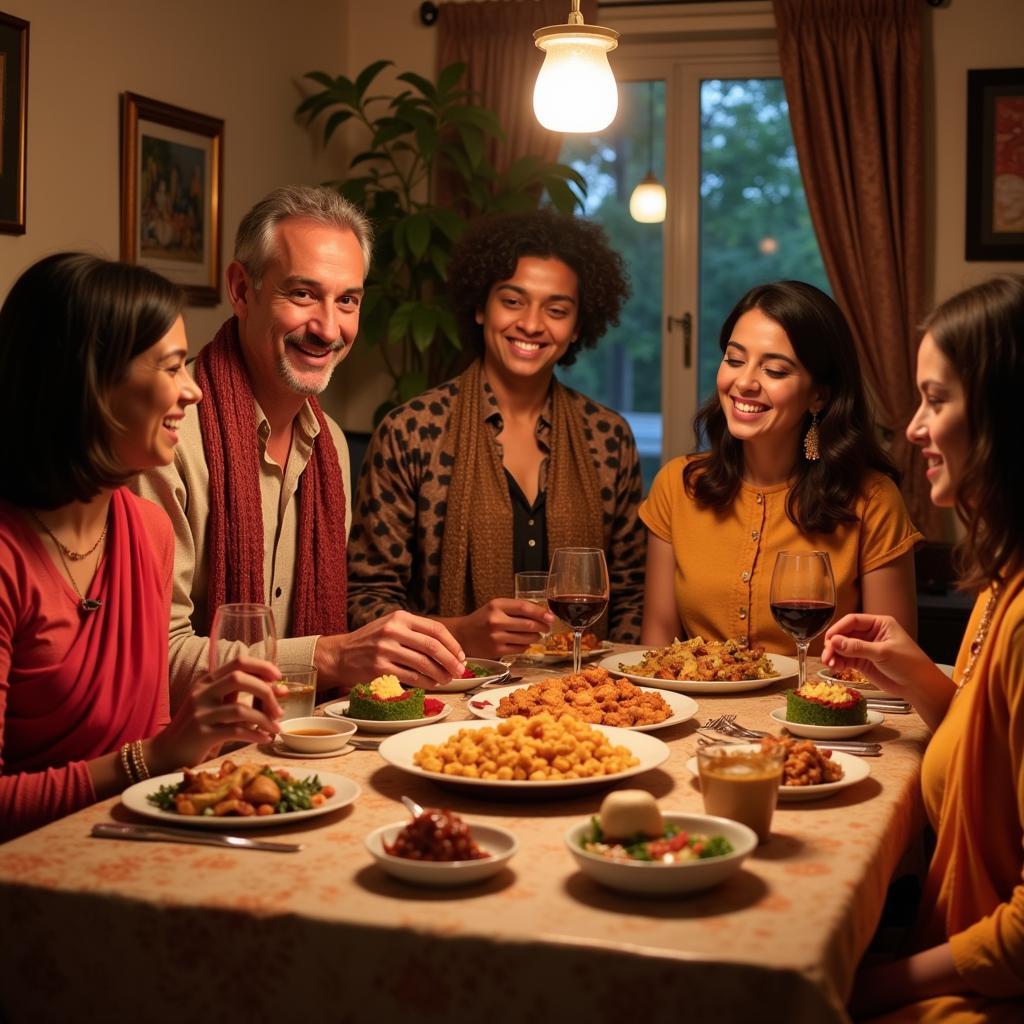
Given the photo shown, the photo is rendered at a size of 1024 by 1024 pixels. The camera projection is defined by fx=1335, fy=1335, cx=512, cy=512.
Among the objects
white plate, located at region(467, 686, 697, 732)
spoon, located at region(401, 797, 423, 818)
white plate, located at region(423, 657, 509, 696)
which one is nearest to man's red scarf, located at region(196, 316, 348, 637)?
white plate, located at region(423, 657, 509, 696)

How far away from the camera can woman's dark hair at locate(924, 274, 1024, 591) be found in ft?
5.27

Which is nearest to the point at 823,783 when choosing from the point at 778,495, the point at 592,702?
the point at 592,702

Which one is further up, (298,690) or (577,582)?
(577,582)

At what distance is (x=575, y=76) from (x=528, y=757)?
1623mm

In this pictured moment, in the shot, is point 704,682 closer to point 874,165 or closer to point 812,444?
point 812,444

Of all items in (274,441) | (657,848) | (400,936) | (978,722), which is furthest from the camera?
(274,441)

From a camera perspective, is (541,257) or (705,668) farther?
(541,257)

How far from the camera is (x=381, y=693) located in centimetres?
197

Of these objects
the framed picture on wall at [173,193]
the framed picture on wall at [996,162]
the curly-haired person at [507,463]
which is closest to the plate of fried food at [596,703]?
the curly-haired person at [507,463]

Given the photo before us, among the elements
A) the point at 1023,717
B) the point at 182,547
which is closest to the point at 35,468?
the point at 182,547

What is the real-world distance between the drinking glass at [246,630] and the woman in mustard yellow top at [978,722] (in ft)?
2.66

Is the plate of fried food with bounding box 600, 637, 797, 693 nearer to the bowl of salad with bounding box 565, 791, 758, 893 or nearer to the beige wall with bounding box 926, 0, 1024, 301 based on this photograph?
the bowl of salad with bounding box 565, 791, 758, 893

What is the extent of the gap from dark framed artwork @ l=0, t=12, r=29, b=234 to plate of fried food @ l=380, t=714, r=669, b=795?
7.85 feet

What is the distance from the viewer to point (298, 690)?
1861 millimetres
